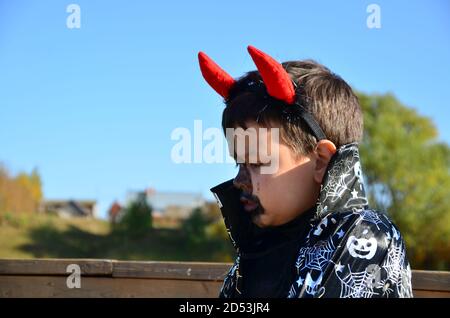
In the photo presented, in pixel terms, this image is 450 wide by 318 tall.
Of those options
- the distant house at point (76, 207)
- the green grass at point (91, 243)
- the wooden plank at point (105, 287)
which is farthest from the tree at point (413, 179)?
the distant house at point (76, 207)

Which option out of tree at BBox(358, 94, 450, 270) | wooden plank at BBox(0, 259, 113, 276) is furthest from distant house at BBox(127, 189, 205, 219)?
wooden plank at BBox(0, 259, 113, 276)

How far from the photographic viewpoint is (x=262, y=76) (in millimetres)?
1425

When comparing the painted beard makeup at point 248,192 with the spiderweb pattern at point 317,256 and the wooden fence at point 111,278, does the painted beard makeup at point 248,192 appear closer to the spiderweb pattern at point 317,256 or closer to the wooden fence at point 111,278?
the spiderweb pattern at point 317,256

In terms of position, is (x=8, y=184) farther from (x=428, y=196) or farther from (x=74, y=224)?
(x=428, y=196)

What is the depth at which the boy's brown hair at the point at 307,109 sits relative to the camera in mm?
1463

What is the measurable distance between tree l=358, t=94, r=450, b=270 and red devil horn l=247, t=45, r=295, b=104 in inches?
1029

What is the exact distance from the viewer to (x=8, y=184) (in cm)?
3772

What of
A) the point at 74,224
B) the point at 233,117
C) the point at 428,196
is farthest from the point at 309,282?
the point at 74,224

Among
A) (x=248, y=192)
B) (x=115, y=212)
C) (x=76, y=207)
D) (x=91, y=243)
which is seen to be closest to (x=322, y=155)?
(x=248, y=192)

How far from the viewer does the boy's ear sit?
1441 millimetres

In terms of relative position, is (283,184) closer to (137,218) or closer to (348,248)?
(348,248)

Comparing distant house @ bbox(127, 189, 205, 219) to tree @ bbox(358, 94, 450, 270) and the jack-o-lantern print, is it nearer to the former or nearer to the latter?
tree @ bbox(358, 94, 450, 270)

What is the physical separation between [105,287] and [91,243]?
Answer: 3569 cm

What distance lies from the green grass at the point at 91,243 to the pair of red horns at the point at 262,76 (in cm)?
3316
